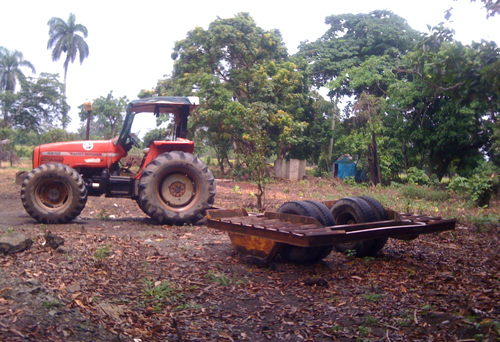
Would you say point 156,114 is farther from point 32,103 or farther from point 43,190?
point 32,103

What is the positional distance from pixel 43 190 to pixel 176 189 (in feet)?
8.53

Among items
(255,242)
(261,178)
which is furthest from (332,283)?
(261,178)

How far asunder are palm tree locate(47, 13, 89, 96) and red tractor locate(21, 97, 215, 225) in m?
41.2

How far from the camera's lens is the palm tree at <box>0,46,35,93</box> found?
158 feet

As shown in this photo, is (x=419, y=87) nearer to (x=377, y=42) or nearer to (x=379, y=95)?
(x=379, y=95)

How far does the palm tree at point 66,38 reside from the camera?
152 feet

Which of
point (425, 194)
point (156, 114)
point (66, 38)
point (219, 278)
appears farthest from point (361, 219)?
point (66, 38)

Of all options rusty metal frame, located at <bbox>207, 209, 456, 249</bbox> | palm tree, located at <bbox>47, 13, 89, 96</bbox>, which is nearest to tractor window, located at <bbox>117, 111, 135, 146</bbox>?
rusty metal frame, located at <bbox>207, 209, 456, 249</bbox>

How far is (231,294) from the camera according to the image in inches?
201

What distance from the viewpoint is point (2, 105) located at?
40000 millimetres

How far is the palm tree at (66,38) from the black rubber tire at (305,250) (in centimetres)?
4597

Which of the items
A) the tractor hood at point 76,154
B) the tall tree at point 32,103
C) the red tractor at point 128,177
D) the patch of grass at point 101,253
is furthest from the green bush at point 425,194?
the tall tree at point 32,103

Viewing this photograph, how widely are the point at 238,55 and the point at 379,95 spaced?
363 inches

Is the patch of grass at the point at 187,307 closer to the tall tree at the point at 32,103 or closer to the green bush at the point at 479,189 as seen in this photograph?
the green bush at the point at 479,189
